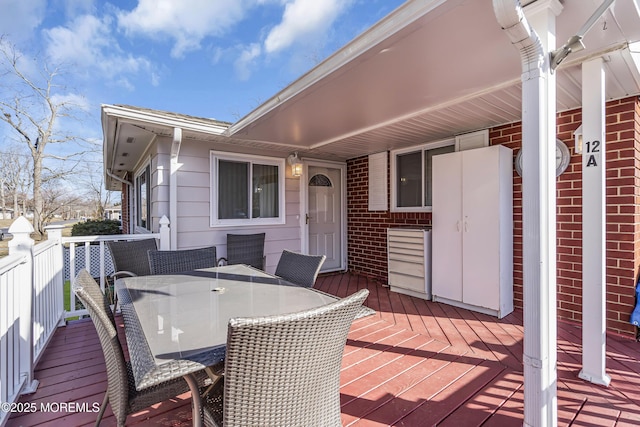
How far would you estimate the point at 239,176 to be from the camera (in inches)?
186

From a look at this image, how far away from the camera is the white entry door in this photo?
18.7 feet

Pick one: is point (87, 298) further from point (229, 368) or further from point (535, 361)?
point (535, 361)

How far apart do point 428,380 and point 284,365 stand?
5.26 ft

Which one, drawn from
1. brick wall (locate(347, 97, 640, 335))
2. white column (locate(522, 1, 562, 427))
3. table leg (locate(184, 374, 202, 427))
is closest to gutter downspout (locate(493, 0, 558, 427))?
white column (locate(522, 1, 562, 427))

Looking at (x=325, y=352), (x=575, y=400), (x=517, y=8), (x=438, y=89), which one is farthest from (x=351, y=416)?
(x=438, y=89)

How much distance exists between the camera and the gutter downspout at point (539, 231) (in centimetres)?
152

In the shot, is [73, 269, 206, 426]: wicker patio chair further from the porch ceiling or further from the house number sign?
the house number sign

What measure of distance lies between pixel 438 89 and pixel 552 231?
1.57 m

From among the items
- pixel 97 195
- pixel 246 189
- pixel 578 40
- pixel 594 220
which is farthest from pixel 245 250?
pixel 97 195

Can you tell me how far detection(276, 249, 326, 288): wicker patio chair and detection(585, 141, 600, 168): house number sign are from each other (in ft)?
6.52

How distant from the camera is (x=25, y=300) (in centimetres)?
212

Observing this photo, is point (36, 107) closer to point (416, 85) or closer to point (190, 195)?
point (190, 195)

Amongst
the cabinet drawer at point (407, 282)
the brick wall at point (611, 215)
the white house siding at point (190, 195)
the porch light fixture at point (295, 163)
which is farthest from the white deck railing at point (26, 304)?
the brick wall at point (611, 215)

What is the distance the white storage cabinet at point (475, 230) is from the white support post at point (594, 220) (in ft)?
4.26
